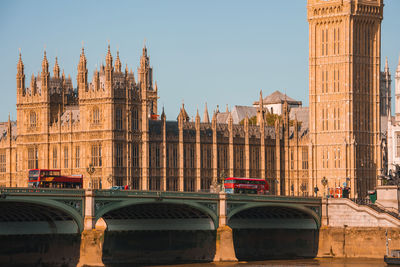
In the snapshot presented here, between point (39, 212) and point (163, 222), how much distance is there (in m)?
17.4

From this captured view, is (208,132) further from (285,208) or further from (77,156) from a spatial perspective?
(285,208)

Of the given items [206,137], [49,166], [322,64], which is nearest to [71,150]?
[49,166]

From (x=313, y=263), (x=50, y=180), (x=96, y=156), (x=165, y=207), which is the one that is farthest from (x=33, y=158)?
(x=313, y=263)

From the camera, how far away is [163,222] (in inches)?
4847

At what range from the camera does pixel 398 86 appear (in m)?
164

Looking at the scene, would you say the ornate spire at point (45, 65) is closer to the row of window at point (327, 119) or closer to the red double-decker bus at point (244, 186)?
the red double-decker bus at point (244, 186)

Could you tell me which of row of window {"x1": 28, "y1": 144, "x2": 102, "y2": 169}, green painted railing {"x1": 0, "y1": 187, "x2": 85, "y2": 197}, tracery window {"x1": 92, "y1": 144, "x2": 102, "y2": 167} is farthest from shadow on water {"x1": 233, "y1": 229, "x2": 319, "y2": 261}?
green painted railing {"x1": 0, "y1": 187, "x2": 85, "y2": 197}

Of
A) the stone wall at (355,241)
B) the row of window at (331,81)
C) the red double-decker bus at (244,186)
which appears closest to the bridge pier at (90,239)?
the red double-decker bus at (244,186)

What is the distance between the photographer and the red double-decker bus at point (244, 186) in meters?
134

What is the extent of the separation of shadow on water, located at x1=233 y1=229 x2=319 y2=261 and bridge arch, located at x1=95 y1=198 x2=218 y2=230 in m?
9.47

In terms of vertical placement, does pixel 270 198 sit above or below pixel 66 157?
below

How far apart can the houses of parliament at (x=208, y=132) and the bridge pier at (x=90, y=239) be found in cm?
2900

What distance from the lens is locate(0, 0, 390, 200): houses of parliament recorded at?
14200 centimetres

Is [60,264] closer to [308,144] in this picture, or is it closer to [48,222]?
[48,222]
